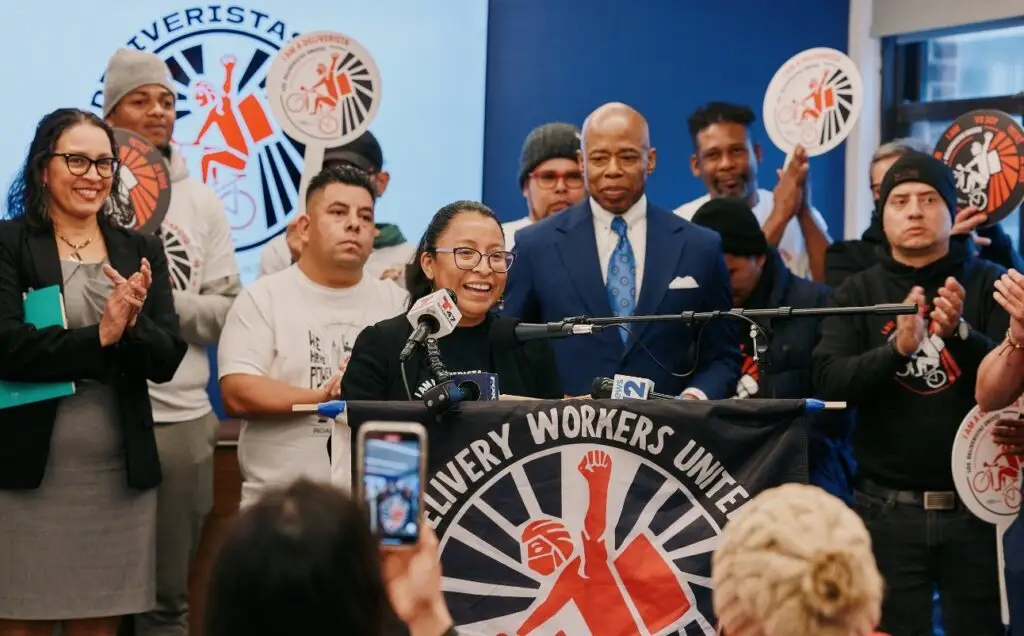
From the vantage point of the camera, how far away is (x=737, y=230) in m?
5.29

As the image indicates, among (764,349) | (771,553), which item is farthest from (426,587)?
(764,349)

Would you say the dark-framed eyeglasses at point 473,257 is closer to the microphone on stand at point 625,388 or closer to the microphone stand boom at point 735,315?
the microphone stand boom at point 735,315

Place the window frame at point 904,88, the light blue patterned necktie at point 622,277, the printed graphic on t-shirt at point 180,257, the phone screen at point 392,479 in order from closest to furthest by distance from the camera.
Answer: the phone screen at point 392,479 < the light blue patterned necktie at point 622,277 < the printed graphic on t-shirt at point 180,257 < the window frame at point 904,88

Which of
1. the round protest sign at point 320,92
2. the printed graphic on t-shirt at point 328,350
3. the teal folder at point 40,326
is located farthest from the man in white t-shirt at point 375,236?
the teal folder at point 40,326

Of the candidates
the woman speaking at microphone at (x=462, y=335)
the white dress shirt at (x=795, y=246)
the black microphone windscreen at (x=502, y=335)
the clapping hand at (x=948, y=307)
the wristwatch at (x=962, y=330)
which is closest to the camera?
the woman speaking at microphone at (x=462, y=335)

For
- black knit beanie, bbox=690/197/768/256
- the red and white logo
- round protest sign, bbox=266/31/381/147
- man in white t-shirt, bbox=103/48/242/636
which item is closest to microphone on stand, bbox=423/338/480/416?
the red and white logo

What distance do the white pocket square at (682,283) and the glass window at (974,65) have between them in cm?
397

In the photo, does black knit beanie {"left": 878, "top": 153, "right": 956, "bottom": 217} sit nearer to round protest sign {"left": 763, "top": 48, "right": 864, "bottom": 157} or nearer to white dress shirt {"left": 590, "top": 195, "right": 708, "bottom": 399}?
white dress shirt {"left": 590, "top": 195, "right": 708, "bottom": 399}

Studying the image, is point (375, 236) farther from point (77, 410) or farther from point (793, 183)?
point (77, 410)

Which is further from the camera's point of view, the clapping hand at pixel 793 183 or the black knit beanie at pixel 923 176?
the clapping hand at pixel 793 183

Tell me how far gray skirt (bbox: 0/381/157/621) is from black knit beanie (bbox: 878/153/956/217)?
249 centimetres

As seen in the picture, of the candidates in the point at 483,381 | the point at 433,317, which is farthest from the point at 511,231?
the point at 433,317

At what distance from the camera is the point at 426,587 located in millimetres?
1994

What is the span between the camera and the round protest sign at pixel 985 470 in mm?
4500
